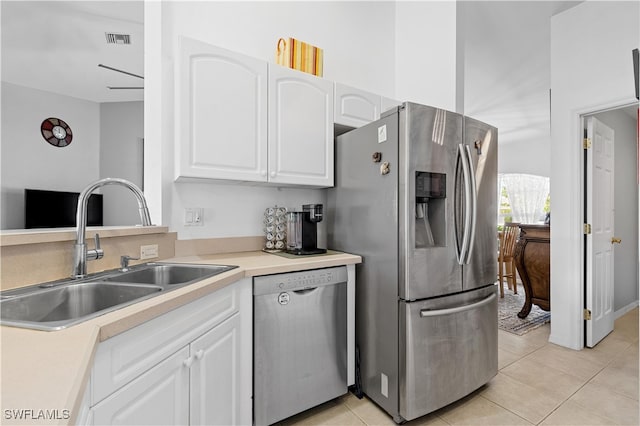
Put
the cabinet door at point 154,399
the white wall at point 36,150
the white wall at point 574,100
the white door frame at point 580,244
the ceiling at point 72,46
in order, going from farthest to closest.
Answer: the white wall at point 36,150
the ceiling at point 72,46
the white door frame at point 580,244
the white wall at point 574,100
the cabinet door at point 154,399

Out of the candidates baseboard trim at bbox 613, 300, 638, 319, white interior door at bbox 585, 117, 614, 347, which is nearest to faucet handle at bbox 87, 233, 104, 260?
white interior door at bbox 585, 117, 614, 347

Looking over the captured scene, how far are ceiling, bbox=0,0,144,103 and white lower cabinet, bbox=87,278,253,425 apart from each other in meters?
2.82

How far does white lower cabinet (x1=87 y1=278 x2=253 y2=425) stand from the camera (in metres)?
0.82

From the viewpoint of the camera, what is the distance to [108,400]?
0.79 meters

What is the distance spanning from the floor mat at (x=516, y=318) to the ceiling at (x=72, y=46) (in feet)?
15.1

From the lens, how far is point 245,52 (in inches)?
86.7

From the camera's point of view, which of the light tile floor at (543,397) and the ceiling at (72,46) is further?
the ceiling at (72,46)

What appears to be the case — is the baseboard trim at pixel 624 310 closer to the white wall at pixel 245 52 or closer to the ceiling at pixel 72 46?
the white wall at pixel 245 52

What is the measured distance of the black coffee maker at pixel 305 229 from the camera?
6.40 ft

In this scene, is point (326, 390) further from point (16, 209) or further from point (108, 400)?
point (16, 209)

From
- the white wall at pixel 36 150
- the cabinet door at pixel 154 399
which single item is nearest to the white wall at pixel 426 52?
the cabinet door at pixel 154 399

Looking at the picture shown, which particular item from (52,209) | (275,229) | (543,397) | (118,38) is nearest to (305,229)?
(275,229)

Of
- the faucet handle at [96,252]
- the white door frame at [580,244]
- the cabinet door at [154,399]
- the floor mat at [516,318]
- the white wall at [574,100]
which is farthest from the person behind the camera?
the floor mat at [516,318]

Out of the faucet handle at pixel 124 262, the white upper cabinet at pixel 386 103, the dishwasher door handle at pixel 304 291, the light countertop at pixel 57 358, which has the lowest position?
the dishwasher door handle at pixel 304 291
